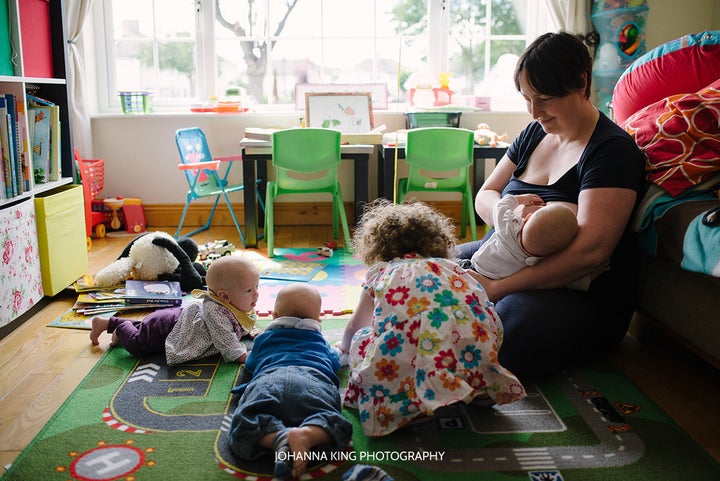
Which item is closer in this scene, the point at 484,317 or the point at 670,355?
the point at 484,317

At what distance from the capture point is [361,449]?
5.64 ft

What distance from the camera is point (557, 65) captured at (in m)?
2.05

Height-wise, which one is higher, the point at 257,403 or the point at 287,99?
the point at 287,99

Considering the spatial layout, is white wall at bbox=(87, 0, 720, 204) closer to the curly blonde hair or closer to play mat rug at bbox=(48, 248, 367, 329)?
play mat rug at bbox=(48, 248, 367, 329)

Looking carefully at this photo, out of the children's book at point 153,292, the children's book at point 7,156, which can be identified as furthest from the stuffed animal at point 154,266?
the children's book at point 7,156

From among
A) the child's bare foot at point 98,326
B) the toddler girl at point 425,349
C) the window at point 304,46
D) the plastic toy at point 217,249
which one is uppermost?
the window at point 304,46

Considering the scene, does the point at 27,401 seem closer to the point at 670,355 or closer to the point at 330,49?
the point at 670,355

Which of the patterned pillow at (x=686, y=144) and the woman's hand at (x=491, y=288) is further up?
the patterned pillow at (x=686, y=144)

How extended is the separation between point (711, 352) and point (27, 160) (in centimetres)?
241

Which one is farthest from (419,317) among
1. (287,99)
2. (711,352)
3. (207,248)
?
(287,99)

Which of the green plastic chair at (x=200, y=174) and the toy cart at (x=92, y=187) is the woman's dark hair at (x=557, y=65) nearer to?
the green plastic chair at (x=200, y=174)

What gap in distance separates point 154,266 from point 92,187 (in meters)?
1.30

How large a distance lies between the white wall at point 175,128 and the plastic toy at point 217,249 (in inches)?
33.3

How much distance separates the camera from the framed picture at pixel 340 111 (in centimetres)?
436
